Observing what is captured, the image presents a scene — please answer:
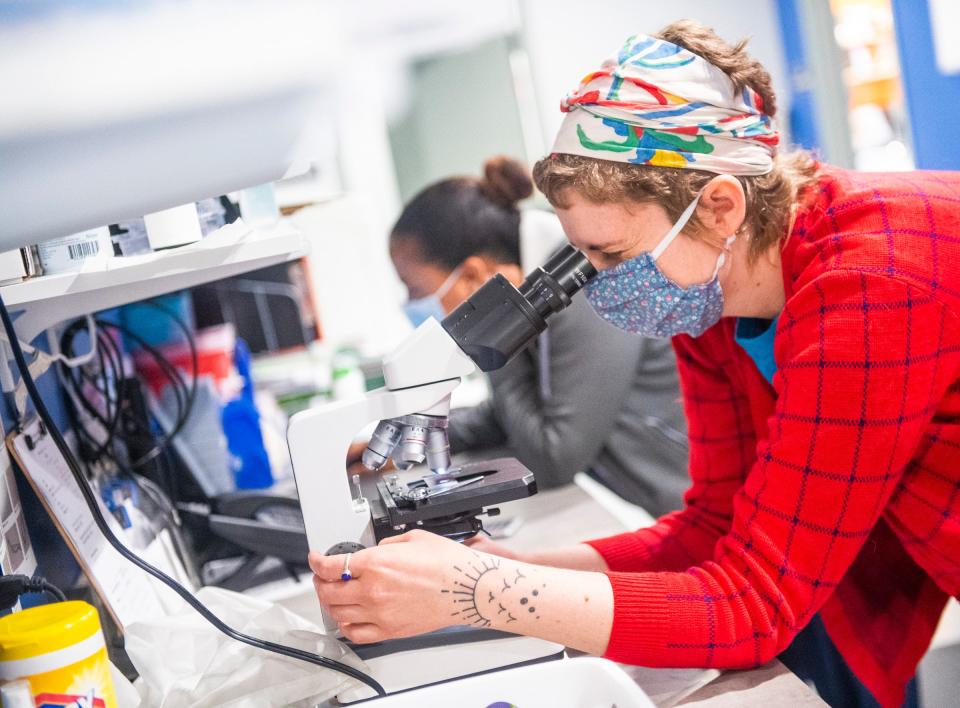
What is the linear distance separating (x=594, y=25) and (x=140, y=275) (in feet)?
14.0

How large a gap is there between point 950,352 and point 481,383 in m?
2.62

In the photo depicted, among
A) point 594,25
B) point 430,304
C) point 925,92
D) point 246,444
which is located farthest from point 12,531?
point 594,25

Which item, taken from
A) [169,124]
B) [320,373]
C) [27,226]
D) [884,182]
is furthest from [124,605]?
[320,373]

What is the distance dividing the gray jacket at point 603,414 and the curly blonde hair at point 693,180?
0.90 meters

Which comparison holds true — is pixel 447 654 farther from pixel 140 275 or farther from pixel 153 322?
pixel 153 322

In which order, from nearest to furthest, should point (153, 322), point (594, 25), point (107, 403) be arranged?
point (107, 403) < point (153, 322) < point (594, 25)

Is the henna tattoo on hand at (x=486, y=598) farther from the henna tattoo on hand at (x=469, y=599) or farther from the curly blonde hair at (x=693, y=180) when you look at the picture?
the curly blonde hair at (x=693, y=180)

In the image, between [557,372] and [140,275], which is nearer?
[140,275]

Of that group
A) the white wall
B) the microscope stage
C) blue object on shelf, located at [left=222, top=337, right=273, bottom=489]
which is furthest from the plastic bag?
the white wall

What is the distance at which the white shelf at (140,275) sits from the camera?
3.30 feet

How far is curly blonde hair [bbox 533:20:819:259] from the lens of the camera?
103cm

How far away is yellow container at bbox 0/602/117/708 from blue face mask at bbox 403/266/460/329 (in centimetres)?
151

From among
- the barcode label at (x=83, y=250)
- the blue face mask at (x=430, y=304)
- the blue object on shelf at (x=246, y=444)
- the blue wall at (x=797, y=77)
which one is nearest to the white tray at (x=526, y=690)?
the barcode label at (x=83, y=250)

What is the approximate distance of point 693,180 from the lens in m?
1.03
